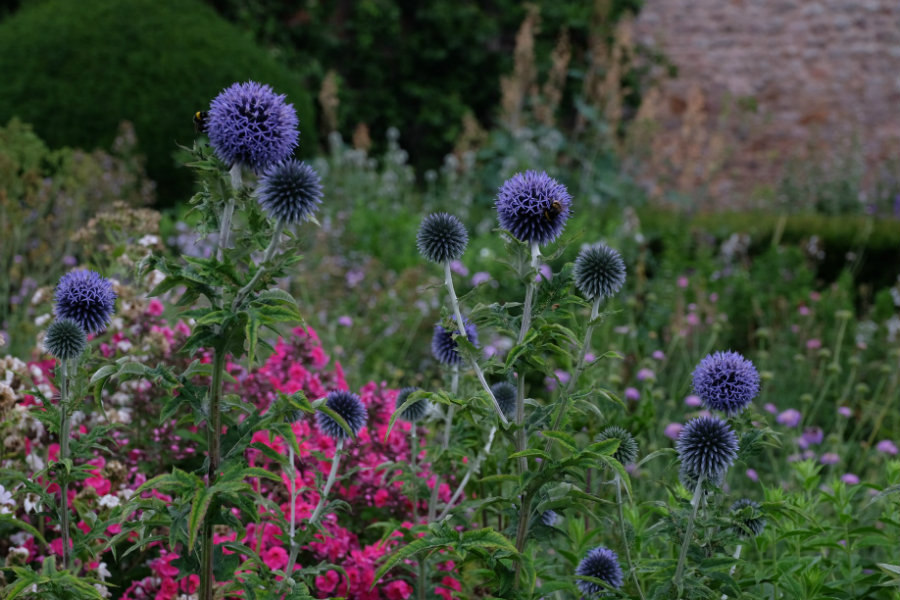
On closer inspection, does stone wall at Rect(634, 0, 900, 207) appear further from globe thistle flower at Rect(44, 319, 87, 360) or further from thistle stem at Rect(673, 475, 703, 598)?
globe thistle flower at Rect(44, 319, 87, 360)

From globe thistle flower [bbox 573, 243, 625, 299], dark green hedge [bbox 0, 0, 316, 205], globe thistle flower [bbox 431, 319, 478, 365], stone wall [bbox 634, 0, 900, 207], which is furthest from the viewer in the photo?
stone wall [bbox 634, 0, 900, 207]

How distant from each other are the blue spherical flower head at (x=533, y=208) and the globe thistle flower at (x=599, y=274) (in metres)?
0.13

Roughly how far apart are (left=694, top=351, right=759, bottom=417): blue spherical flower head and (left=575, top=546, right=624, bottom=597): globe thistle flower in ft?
1.49

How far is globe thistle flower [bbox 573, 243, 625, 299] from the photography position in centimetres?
205

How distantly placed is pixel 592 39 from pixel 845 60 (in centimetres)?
390

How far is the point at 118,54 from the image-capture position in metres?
8.16

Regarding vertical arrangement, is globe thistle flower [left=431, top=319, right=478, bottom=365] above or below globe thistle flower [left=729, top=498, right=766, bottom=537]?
above

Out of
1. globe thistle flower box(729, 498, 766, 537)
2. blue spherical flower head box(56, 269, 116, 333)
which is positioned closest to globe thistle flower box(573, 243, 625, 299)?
globe thistle flower box(729, 498, 766, 537)

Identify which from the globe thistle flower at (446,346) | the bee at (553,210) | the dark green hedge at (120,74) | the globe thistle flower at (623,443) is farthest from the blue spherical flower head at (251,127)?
the dark green hedge at (120,74)

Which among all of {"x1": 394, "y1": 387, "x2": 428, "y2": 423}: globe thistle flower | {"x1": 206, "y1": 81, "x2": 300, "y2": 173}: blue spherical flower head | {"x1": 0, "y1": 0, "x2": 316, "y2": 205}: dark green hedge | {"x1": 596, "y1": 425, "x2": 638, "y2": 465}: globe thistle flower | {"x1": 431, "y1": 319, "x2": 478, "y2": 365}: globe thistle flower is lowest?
{"x1": 394, "y1": 387, "x2": 428, "y2": 423}: globe thistle flower

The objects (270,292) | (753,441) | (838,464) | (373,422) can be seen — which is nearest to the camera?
(270,292)

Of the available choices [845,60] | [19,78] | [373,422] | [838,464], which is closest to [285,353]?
[373,422]

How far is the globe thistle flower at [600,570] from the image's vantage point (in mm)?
2057

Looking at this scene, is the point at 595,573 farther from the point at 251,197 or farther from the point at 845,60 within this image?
the point at 845,60
